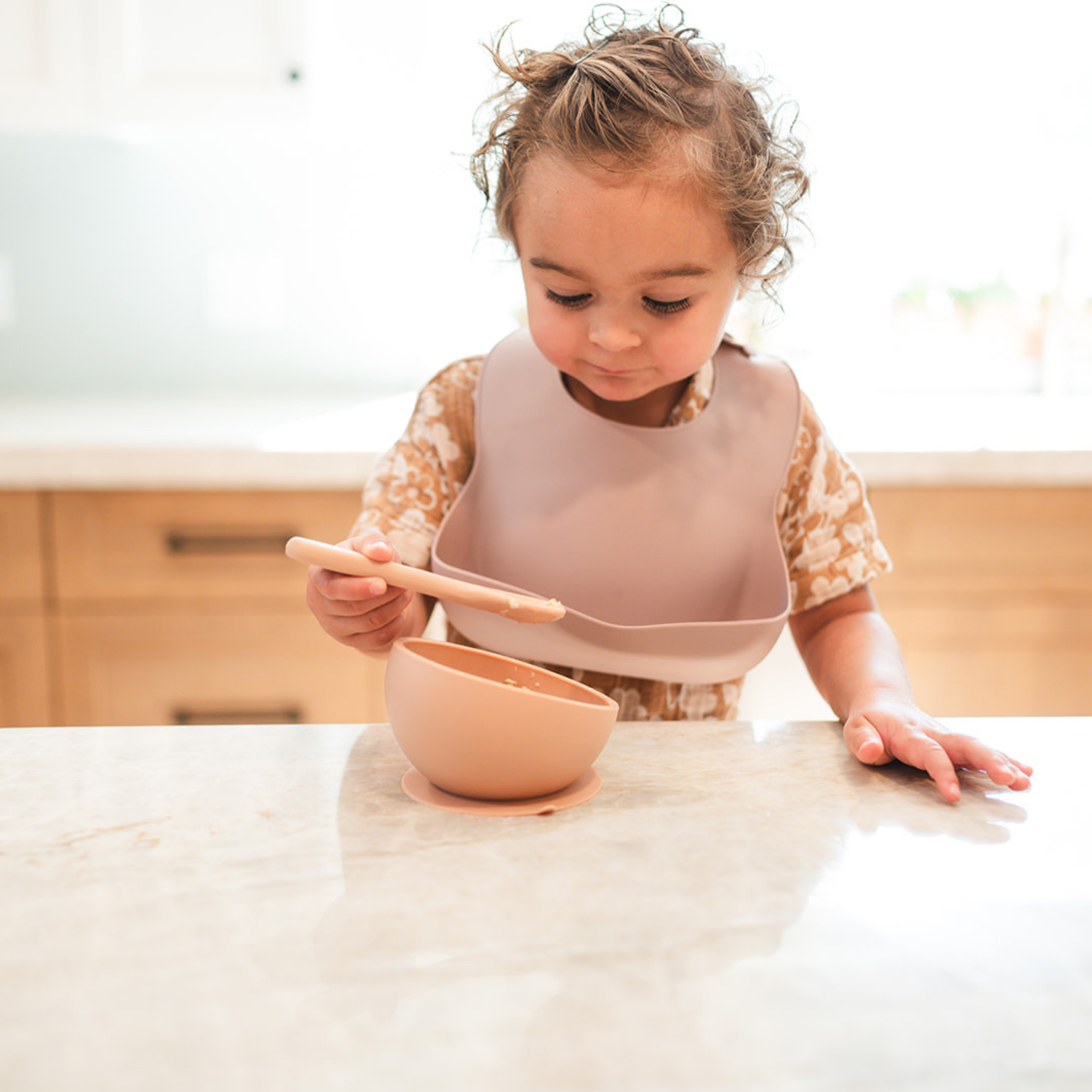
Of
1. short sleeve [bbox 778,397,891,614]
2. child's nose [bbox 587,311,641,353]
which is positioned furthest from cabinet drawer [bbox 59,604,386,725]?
child's nose [bbox 587,311,641,353]

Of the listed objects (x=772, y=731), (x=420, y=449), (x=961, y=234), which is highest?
(x=961, y=234)

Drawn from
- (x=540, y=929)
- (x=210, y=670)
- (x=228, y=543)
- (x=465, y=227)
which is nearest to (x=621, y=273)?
(x=540, y=929)

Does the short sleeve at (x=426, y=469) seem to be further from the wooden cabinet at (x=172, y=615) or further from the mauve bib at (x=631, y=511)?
the wooden cabinet at (x=172, y=615)

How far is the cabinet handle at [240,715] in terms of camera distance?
170 centimetres

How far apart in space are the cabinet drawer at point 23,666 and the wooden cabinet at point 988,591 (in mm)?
1329

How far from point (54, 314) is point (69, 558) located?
840 mm

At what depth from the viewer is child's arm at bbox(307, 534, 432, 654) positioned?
0.64 meters

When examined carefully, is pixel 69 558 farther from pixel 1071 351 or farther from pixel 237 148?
pixel 1071 351

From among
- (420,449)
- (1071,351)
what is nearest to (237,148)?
(420,449)

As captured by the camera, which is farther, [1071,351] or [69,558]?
[1071,351]

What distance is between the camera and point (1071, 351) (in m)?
2.39

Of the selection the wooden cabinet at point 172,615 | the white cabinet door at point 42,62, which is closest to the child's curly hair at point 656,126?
the wooden cabinet at point 172,615

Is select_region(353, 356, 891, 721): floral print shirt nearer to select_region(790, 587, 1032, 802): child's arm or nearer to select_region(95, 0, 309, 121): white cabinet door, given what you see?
select_region(790, 587, 1032, 802): child's arm

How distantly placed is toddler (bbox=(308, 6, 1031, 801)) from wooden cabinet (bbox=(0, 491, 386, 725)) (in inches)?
24.8
